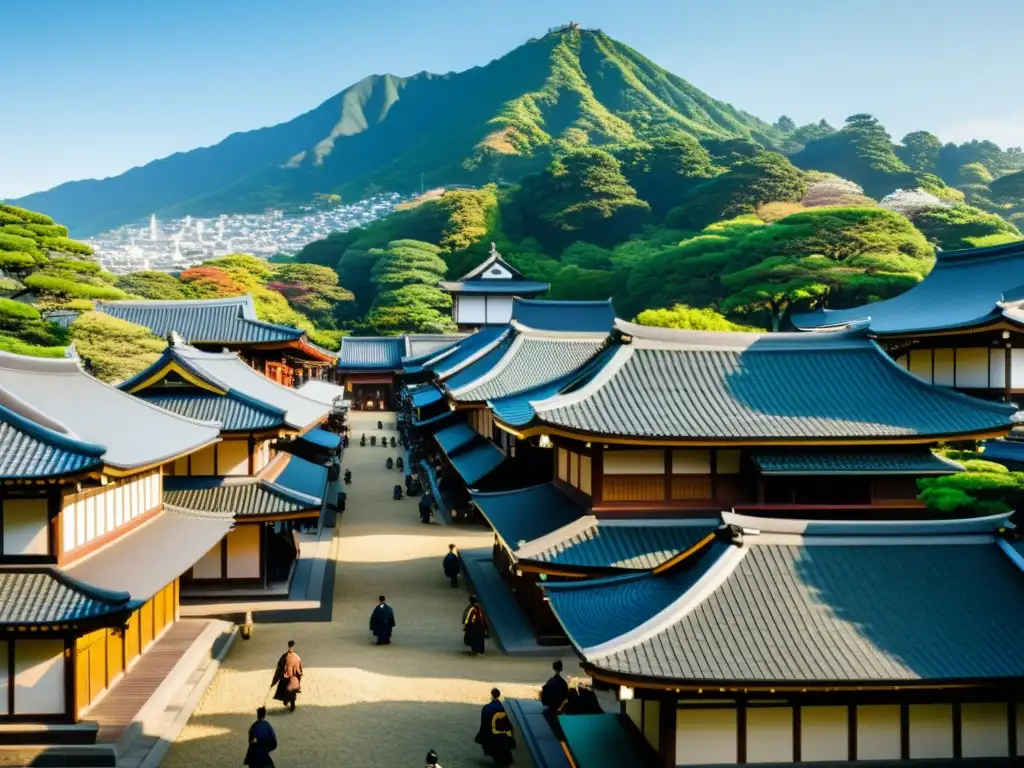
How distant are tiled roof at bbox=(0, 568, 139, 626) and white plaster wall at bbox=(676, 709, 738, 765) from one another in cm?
846

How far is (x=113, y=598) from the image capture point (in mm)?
14898

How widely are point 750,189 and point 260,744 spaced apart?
3392 inches

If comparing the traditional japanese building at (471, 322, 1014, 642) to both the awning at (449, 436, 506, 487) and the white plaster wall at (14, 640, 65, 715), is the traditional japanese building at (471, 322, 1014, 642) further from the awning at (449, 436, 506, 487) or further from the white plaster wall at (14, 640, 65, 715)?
the awning at (449, 436, 506, 487)

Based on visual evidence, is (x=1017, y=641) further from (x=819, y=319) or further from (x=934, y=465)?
(x=819, y=319)

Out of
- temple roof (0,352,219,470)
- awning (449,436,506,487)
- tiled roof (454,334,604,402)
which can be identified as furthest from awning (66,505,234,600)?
tiled roof (454,334,604,402)

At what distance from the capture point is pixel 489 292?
2776 inches

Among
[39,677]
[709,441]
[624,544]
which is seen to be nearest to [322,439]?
[624,544]

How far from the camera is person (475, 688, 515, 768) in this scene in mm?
15000

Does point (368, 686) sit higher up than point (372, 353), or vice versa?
point (372, 353)

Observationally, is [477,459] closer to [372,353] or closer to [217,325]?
[217,325]

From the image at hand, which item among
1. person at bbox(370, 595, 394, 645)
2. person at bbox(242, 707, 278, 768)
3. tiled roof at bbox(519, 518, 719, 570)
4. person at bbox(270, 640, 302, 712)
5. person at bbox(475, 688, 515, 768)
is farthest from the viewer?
person at bbox(370, 595, 394, 645)

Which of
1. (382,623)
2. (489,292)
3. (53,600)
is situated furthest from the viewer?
(489,292)

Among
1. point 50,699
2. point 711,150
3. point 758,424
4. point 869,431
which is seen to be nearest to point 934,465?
point 869,431

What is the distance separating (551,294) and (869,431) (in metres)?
65.6
